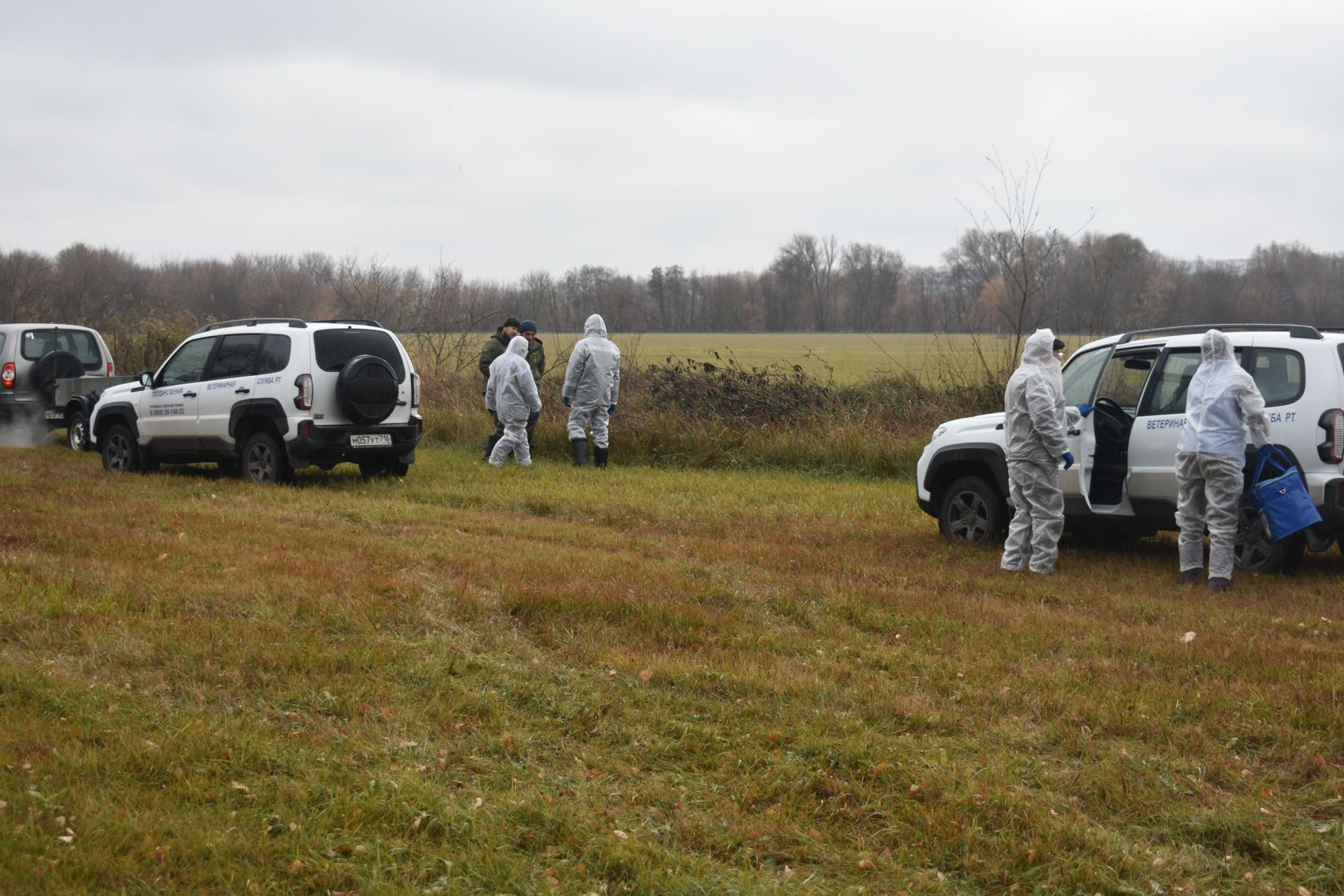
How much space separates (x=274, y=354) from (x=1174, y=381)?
912 centimetres

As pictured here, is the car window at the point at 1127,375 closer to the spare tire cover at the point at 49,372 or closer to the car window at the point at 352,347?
the car window at the point at 352,347

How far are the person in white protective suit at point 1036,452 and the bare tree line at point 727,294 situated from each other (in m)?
8.48

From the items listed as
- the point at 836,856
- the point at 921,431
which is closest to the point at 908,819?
the point at 836,856

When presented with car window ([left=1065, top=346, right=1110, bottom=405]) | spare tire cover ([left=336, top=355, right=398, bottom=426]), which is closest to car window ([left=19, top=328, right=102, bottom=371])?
spare tire cover ([left=336, top=355, right=398, bottom=426])

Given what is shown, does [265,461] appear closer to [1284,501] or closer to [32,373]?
[32,373]

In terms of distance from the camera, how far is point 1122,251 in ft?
112

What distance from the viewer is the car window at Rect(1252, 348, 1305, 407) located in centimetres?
848

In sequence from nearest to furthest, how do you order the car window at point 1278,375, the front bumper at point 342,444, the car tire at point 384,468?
the car window at point 1278,375
the front bumper at point 342,444
the car tire at point 384,468

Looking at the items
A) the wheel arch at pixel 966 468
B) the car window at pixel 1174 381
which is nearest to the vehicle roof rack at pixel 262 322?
the wheel arch at pixel 966 468

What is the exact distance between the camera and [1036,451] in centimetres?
891

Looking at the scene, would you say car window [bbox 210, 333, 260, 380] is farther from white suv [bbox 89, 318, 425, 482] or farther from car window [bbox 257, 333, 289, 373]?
car window [bbox 257, 333, 289, 373]

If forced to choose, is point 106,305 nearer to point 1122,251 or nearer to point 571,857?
point 1122,251

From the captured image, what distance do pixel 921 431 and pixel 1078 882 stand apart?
1266cm

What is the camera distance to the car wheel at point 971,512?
1005cm
